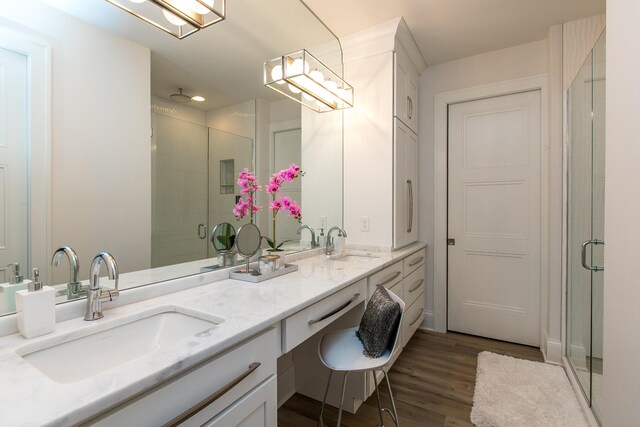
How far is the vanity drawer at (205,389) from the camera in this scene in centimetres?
66

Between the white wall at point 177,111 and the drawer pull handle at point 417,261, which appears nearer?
the white wall at point 177,111

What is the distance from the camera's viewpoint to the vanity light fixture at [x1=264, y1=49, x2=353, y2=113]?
199 cm

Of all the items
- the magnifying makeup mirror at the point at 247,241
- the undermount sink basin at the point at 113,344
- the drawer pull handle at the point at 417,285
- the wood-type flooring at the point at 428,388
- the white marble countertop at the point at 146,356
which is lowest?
the wood-type flooring at the point at 428,388

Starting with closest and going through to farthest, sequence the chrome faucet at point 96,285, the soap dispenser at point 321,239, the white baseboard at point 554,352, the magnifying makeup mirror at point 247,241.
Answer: the chrome faucet at point 96,285, the magnifying makeup mirror at point 247,241, the white baseboard at point 554,352, the soap dispenser at point 321,239

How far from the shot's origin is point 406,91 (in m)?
2.71

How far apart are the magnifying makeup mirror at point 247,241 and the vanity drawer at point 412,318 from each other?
4.30ft

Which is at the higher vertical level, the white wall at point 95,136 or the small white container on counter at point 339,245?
the white wall at point 95,136

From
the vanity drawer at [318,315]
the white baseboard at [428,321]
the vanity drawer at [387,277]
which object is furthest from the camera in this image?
the white baseboard at [428,321]

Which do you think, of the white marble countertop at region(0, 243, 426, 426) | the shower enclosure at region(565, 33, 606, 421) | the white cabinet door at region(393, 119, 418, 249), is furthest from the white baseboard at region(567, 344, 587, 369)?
the white marble countertop at region(0, 243, 426, 426)

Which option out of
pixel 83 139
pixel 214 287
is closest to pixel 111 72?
pixel 83 139

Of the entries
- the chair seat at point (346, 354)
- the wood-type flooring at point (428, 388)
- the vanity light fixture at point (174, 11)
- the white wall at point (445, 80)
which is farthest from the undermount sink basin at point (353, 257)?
the vanity light fixture at point (174, 11)

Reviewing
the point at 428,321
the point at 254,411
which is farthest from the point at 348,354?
the point at 428,321

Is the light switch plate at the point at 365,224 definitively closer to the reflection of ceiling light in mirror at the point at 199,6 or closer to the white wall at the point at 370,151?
the white wall at the point at 370,151

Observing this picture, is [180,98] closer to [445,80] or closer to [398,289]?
[398,289]
